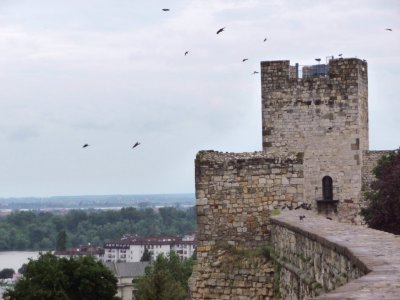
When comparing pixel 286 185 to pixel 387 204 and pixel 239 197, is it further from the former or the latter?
pixel 387 204

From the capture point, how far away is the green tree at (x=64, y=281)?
42844mm

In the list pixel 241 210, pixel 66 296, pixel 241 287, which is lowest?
pixel 66 296

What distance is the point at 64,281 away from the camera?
43562 mm

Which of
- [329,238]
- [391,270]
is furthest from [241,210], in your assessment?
[391,270]

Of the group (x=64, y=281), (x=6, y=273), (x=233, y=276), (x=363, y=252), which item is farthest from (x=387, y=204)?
(x=6, y=273)

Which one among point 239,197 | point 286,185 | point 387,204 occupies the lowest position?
point 387,204

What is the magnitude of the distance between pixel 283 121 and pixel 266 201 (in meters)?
12.6

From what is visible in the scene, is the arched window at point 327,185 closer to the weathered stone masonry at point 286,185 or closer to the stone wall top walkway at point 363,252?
the weathered stone masonry at point 286,185

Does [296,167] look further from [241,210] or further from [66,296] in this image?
[66,296]

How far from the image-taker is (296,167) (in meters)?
15.9

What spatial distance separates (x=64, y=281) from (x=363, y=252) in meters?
35.9

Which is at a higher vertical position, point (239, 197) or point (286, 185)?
point (286, 185)

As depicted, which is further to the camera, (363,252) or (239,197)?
(239,197)

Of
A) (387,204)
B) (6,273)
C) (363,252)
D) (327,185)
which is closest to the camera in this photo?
(363,252)
